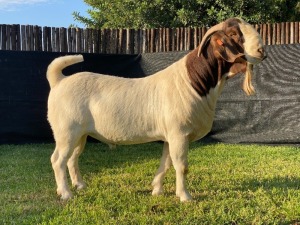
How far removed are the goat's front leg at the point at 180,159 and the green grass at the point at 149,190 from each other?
0.36ft

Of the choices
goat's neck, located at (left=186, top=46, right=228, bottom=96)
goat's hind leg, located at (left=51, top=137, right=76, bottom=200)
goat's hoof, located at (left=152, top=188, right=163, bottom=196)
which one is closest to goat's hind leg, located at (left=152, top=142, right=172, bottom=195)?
goat's hoof, located at (left=152, top=188, right=163, bottom=196)

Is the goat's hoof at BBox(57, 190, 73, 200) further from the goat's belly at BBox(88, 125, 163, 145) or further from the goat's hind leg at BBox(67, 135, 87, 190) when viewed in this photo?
the goat's belly at BBox(88, 125, 163, 145)

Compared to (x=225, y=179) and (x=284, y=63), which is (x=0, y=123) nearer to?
(x=225, y=179)

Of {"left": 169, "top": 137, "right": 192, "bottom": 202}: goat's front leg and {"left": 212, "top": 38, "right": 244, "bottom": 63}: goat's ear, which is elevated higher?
{"left": 212, "top": 38, "right": 244, "bottom": 63}: goat's ear

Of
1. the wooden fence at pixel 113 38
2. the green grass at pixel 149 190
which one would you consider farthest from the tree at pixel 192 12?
the green grass at pixel 149 190

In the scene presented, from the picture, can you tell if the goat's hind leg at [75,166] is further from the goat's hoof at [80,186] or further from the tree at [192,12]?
the tree at [192,12]

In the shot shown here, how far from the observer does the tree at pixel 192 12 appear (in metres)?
14.5

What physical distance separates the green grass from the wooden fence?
253 cm

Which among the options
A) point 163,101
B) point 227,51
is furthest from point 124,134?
point 227,51

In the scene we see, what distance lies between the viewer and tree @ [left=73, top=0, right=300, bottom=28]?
14492 mm

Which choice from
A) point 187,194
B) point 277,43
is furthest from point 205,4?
point 187,194

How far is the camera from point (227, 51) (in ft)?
13.9

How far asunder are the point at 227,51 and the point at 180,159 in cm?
122

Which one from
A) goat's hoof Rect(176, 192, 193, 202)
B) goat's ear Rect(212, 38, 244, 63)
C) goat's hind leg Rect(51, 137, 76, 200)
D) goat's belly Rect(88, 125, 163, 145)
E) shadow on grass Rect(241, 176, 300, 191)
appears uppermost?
goat's ear Rect(212, 38, 244, 63)
